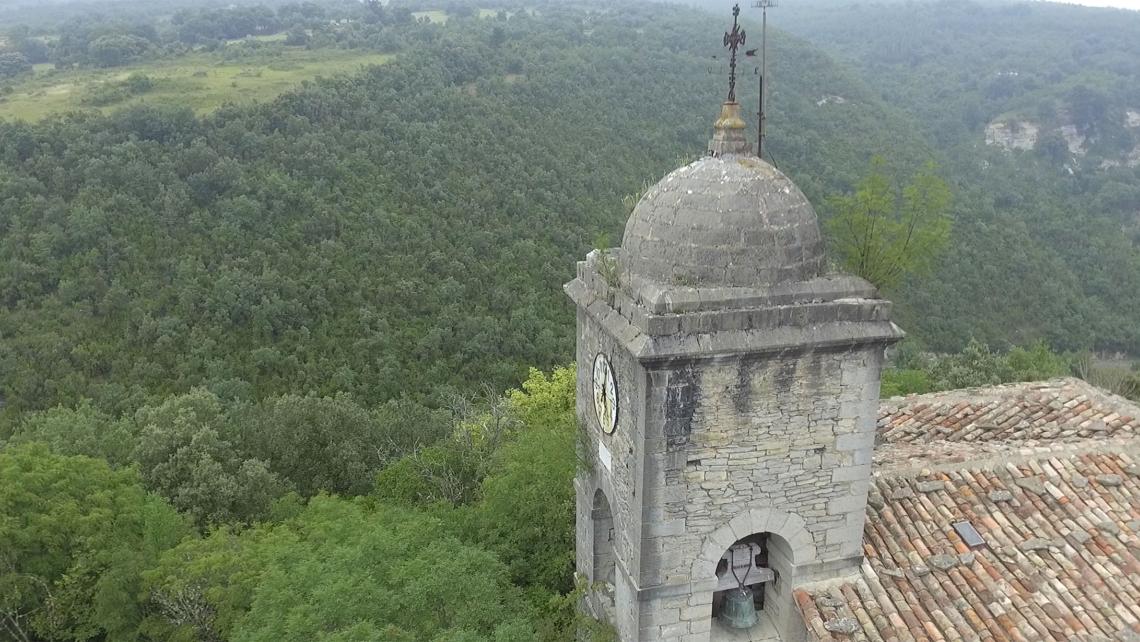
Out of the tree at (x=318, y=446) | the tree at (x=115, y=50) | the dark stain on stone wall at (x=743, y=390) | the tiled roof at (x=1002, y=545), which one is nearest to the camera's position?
the dark stain on stone wall at (x=743, y=390)

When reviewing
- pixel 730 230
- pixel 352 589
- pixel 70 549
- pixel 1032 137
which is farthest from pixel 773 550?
pixel 1032 137

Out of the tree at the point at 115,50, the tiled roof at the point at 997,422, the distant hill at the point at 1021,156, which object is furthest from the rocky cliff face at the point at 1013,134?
the tree at the point at 115,50

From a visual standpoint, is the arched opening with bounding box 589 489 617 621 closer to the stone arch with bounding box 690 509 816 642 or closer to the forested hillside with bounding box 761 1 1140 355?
the stone arch with bounding box 690 509 816 642

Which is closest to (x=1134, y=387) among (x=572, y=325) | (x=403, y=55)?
(x=572, y=325)

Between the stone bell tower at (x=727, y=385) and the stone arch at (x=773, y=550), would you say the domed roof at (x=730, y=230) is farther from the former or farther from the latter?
the stone arch at (x=773, y=550)

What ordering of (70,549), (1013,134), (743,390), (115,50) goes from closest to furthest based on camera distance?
(743,390), (70,549), (115,50), (1013,134)

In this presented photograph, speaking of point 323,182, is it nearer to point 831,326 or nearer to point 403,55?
point 403,55

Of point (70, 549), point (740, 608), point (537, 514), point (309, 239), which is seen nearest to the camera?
point (740, 608)

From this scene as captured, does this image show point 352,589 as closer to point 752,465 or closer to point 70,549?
point 752,465
